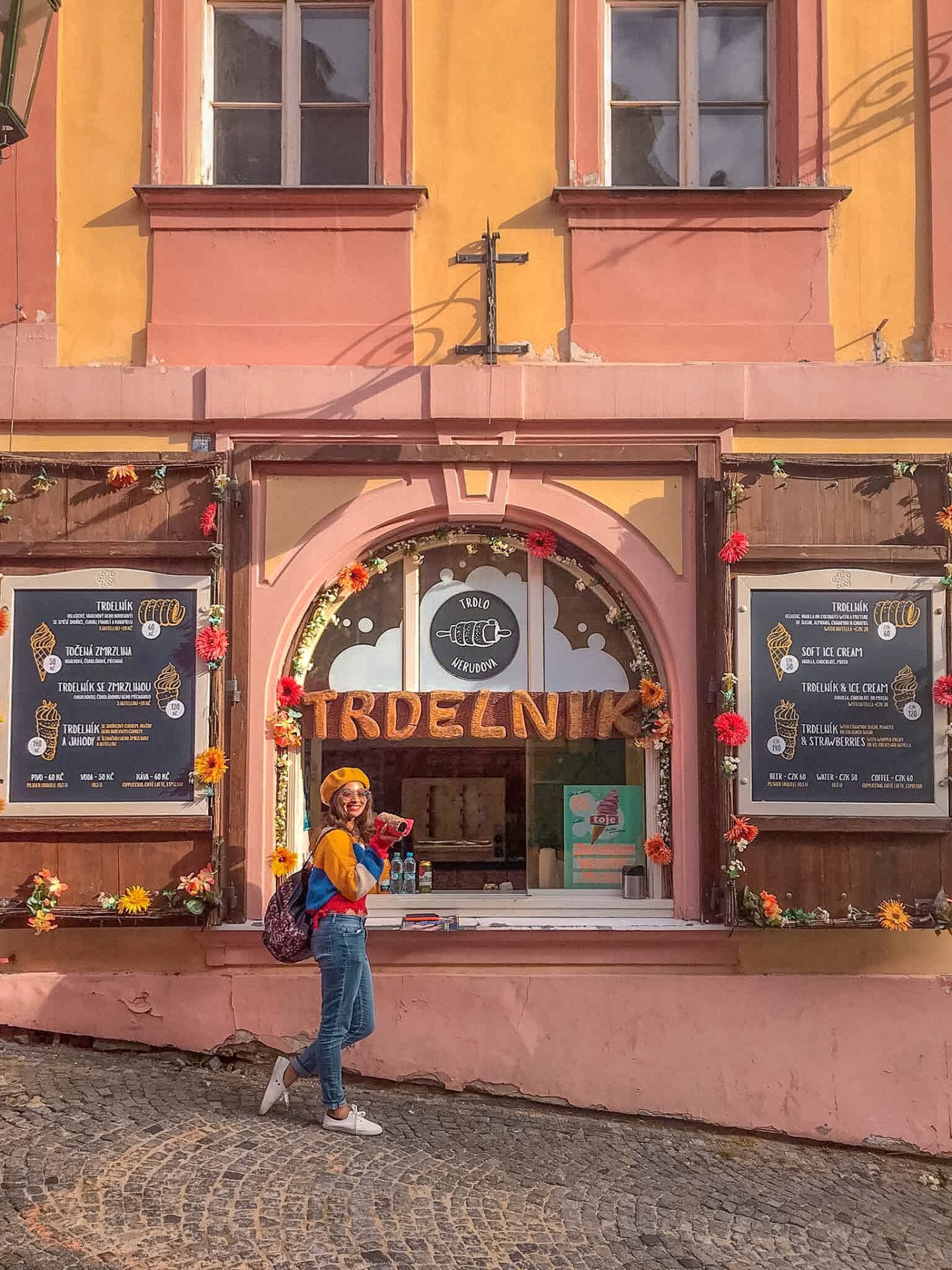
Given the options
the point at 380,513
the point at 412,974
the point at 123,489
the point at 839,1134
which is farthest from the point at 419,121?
the point at 839,1134

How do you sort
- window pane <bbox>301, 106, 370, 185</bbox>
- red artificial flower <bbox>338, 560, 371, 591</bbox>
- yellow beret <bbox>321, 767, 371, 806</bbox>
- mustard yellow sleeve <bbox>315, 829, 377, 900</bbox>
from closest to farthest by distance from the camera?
mustard yellow sleeve <bbox>315, 829, 377, 900</bbox> < yellow beret <bbox>321, 767, 371, 806</bbox> < red artificial flower <bbox>338, 560, 371, 591</bbox> < window pane <bbox>301, 106, 370, 185</bbox>

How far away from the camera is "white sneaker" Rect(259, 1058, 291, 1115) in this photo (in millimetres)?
4887

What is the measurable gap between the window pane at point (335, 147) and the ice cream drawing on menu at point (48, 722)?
3.02m

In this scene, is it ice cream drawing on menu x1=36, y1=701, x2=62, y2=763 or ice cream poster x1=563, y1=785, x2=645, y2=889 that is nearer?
ice cream drawing on menu x1=36, y1=701, x2=62, y2=763

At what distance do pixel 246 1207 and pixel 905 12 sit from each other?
6.40m

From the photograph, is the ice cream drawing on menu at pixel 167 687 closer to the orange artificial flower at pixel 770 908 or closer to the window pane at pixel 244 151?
the window pane at pixel 244 151

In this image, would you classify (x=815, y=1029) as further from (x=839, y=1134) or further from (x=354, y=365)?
(x=354, y=365)

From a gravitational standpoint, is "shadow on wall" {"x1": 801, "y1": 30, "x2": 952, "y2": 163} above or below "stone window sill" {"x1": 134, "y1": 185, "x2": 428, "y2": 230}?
above

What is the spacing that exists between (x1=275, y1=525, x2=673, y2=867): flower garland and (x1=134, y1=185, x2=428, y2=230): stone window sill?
1.63 m

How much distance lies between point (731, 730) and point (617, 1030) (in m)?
1.57

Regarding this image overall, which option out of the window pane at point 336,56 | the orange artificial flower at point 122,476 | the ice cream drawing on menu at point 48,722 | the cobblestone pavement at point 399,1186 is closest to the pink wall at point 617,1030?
the cobblestone pavement at point 399,1186

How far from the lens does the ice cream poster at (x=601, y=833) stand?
581cm

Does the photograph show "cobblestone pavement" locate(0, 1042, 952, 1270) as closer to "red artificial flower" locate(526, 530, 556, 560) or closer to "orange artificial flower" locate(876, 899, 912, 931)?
"orange artificial flower" locate(876, 899, 912, 931)

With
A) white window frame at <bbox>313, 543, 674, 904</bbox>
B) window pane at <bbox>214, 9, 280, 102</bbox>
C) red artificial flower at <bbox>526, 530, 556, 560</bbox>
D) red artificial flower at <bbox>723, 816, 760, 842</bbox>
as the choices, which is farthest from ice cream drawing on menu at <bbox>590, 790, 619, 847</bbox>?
window pane at <bbox>214, 9, 280, 102</bbox>
